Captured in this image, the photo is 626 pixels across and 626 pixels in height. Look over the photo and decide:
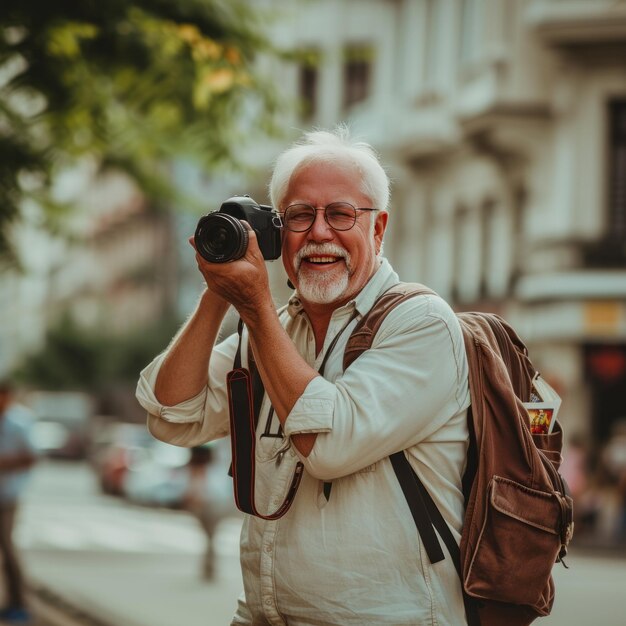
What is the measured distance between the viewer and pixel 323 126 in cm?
1238

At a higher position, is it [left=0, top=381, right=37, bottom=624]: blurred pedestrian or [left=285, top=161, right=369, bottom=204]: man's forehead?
[left=285, top=161, right=369, bottom=204]: man's forehead

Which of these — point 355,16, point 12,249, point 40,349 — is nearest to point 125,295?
point 40,349

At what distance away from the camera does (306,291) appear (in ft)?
11.3

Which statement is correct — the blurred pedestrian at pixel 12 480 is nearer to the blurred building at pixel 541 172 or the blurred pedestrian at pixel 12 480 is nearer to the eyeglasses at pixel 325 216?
the eyeglasses at pixel 325 216

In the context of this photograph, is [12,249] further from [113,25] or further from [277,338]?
[277,338]

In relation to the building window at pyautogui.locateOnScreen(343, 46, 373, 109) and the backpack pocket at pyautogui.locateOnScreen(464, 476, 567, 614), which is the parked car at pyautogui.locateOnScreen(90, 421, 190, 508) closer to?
the building window at pyautogui.locateOnScreen(343, 46, 373, 109)

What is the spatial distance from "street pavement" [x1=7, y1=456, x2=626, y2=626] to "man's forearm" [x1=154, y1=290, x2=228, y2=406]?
7.22m

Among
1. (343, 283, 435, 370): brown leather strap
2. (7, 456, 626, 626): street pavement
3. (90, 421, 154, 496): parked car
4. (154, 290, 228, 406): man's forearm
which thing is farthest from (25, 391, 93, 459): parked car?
(343, 283, 435, 370): brown leather strap

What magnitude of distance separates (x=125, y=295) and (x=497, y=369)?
6946cm

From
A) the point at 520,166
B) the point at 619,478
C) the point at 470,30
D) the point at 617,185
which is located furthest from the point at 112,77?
the point at 470,30

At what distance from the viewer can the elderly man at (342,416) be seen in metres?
3.14

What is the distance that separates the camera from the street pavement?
11492mm

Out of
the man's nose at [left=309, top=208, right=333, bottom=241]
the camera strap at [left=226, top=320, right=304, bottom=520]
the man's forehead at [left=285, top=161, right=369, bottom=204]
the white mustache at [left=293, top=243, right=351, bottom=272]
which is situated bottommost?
the camera strap at [left=226, top=320, right=304, bottom=520]

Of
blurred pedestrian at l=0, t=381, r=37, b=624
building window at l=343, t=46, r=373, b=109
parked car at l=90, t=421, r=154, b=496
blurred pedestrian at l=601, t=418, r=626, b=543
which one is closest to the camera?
blurred pedestrian at l=0, t=381, r=37, b=624
